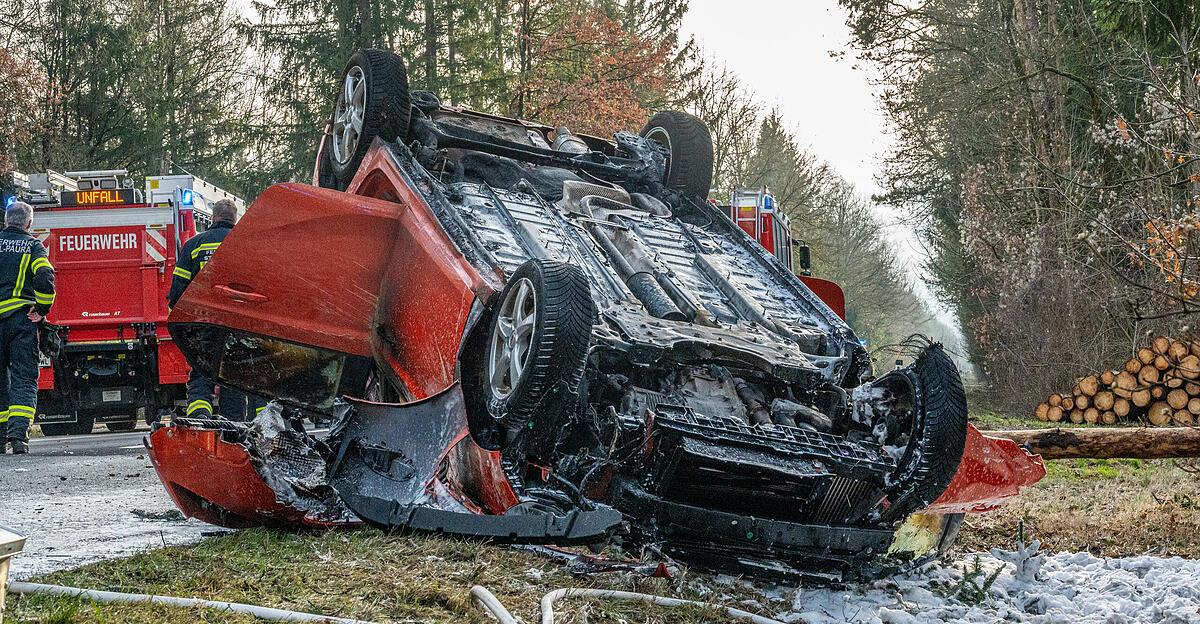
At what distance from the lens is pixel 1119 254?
14719 mm

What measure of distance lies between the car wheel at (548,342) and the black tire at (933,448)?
4.37 feet

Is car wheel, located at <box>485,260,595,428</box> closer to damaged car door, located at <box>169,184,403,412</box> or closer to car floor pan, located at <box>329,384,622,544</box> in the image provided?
car floor pan, located at <box>329,384,622,544</box>

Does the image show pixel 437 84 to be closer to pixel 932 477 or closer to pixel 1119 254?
pixel 1119 254

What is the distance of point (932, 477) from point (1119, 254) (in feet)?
38.2

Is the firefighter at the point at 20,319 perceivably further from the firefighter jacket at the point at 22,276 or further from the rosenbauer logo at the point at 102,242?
the rosenbauer logo at the point at 102,242

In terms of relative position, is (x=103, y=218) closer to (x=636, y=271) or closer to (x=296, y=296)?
(x=296, y=296)

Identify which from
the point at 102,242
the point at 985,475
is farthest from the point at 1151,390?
the point at 102,242

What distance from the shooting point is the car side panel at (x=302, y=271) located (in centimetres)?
561

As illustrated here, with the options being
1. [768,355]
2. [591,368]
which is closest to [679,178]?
[768,355]

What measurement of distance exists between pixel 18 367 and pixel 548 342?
18.7 feet

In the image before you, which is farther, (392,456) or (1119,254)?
(1119,254)

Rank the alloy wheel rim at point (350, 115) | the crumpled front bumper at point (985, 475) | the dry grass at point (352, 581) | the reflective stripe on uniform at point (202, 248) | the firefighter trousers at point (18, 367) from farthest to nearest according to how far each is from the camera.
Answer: the firefighter trousers at point (18, 367) < the reflective stripe on uniform at point (202, 248) < the alloy wheel rim at point (350, 115) < the crumpled front bumper at point (985, 475) < the dry grass at point (352, 581)

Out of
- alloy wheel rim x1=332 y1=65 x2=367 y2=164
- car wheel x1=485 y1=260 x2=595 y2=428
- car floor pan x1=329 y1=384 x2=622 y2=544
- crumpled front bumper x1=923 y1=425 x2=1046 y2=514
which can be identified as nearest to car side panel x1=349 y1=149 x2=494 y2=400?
car floor pan x1=329 y1=384 x2=622 y2=544

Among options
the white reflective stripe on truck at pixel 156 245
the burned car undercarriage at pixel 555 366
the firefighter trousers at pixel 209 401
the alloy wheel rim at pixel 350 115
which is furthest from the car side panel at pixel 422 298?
the white reflective stripe on truck at pixel 156 245
